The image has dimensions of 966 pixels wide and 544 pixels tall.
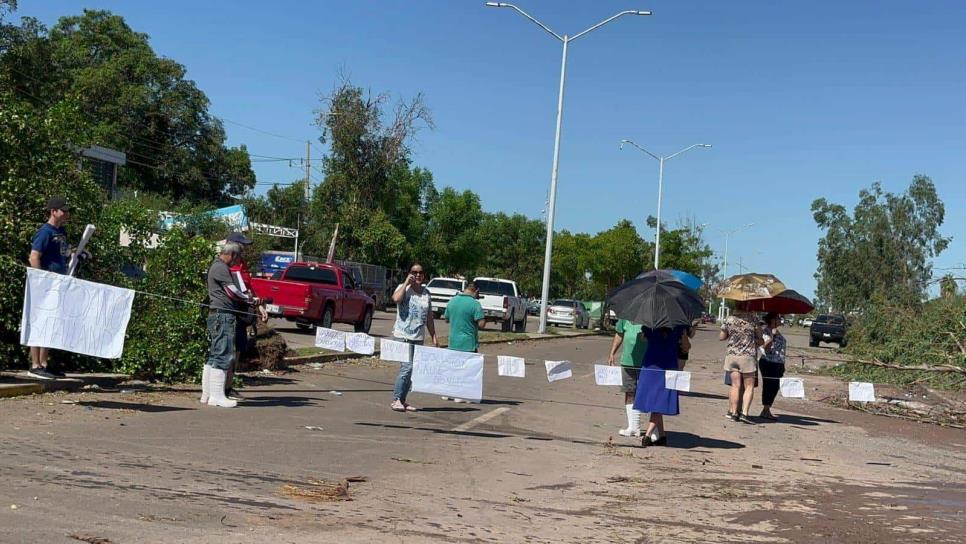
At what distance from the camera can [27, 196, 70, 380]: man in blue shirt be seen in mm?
11172

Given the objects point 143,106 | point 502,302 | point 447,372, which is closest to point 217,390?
point 447,372

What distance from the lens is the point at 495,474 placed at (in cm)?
902

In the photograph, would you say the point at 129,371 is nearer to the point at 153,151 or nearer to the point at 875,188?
the point at 153,151

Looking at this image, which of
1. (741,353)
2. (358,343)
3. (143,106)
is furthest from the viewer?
(143,106)

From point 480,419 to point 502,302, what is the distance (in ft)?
83.5

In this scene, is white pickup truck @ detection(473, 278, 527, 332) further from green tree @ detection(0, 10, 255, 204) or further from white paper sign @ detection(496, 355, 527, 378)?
green tree @ detection(0, 10, 255, 204)

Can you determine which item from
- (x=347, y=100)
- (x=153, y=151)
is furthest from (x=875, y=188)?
(x=153, y=151)

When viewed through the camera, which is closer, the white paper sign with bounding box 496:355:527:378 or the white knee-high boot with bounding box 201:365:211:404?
the white knee-high boot with bounding box 201:365:211:404

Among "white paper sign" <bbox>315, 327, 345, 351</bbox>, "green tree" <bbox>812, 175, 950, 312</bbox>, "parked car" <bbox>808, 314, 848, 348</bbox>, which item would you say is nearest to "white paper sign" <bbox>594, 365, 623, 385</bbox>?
"white paper sign" <bbox>315, 327, 345, 351</bbox>

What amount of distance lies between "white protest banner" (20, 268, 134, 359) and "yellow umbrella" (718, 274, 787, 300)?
861 cm

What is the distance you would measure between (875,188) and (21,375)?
8863 centimetres

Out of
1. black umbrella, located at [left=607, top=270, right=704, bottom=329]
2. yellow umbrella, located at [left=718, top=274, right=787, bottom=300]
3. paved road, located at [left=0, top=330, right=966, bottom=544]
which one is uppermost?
yellow umbrella, located at [left=718, top=274, right=787, bottom=300]

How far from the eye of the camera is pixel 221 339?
11.6 metres

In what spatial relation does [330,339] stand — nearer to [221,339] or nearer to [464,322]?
[464,322]
